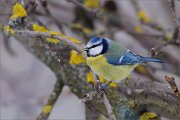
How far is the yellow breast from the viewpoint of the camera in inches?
42.6

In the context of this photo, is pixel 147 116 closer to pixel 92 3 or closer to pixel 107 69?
pixel 107 69

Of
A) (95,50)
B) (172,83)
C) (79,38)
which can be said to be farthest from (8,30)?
(79,38)

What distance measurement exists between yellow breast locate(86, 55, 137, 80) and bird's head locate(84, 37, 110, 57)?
0.05 feet

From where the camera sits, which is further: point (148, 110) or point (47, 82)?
point (47, 82)

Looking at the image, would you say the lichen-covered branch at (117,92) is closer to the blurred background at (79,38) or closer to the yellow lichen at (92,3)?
the blurred background at (79,38)

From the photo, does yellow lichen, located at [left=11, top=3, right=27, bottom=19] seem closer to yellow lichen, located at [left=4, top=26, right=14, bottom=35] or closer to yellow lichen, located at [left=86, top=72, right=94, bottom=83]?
yellow lichen, located at [left=4, top=26, right=14, bottom=35]

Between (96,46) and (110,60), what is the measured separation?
0.20ft

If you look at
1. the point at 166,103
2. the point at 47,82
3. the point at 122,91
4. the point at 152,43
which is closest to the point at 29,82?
the point at 47,82

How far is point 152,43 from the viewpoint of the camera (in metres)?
1.80

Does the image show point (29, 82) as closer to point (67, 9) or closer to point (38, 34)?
point (67, 9)

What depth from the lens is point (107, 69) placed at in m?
1.09

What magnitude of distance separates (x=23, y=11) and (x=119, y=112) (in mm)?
416

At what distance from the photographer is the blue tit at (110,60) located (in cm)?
108

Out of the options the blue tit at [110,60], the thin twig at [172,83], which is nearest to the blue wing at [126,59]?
the blue tit at [110,60]
